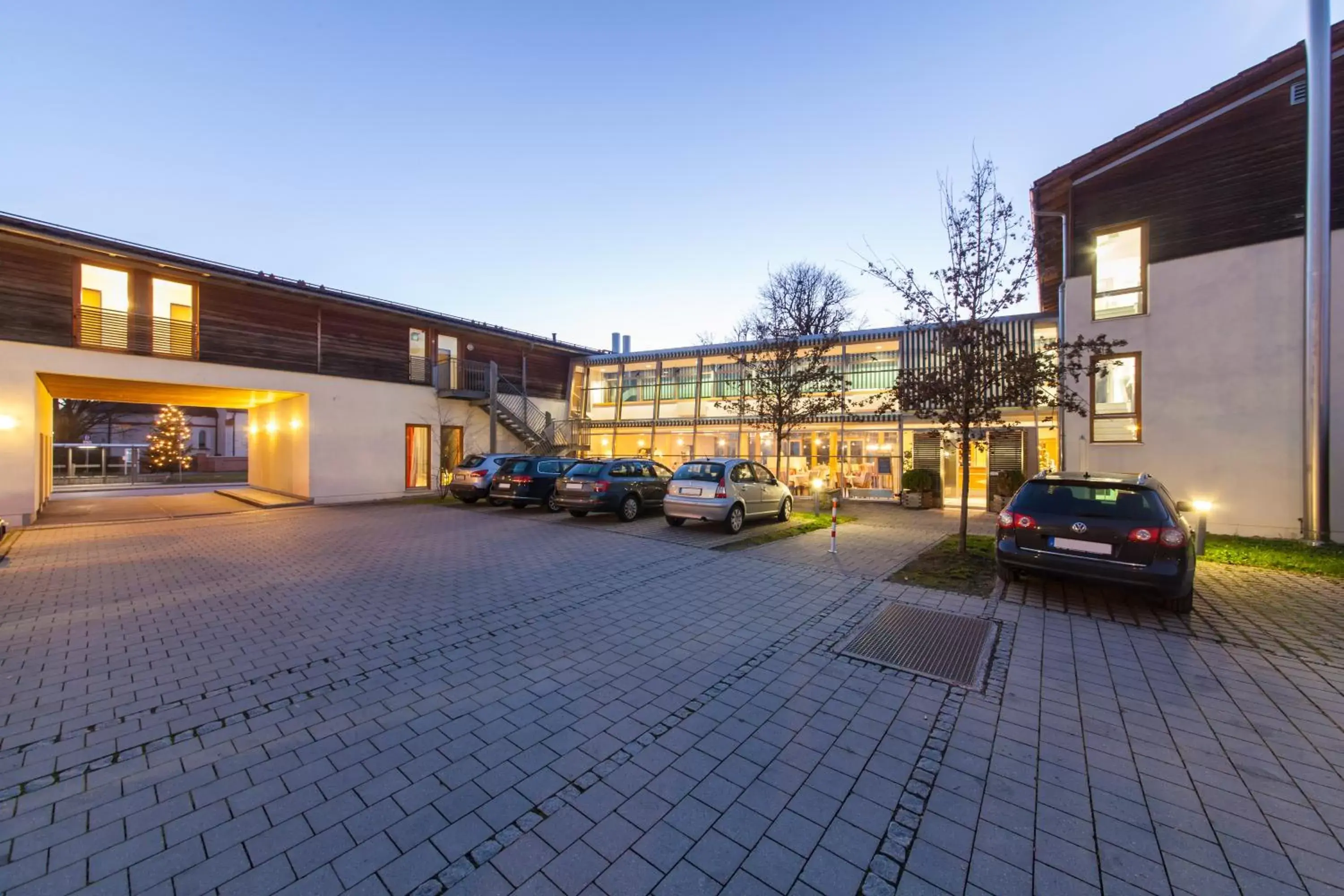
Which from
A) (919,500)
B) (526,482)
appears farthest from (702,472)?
(919,500)

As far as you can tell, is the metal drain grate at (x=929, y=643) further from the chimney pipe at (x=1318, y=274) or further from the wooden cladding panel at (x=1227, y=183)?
the wooden cladding panel at (x=1227, y=183)

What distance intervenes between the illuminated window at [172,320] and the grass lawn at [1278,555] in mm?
22925

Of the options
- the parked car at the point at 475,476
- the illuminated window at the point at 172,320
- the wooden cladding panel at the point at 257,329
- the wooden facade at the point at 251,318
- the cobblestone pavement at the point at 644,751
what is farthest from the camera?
the parked car at the point at 475,476

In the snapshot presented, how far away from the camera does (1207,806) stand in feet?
8.84

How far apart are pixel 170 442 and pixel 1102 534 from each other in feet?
146

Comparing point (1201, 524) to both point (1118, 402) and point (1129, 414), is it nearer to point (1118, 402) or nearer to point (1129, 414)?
point (1129, 414)

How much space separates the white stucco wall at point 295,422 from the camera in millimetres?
11844

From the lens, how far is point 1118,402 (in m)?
11.5

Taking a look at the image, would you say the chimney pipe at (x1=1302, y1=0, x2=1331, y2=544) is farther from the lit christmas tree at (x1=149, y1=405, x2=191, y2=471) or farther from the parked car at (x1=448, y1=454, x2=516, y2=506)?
the lit christmas tree at (x1=149, y1=405, x2=191, y2=471)

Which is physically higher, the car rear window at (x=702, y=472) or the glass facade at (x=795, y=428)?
the glass facade at (x=795, y=428)

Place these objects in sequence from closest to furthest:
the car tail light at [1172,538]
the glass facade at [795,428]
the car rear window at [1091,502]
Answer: the car tail light at [1172,538] < the car rear window at [1091,502] < the glass facade at [795,428]

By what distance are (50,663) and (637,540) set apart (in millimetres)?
7338

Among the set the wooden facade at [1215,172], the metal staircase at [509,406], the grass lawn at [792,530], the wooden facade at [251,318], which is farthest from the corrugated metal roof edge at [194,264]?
the wooden facade at [1215,172]

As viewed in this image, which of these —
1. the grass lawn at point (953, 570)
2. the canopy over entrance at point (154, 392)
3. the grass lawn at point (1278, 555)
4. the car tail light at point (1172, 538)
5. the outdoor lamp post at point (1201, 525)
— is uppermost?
the canopy over entrance at point (154, 392)
